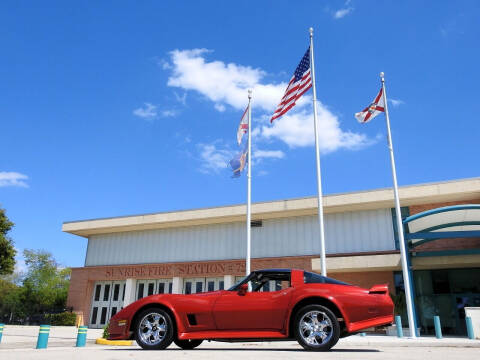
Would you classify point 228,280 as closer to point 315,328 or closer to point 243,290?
point 243,290

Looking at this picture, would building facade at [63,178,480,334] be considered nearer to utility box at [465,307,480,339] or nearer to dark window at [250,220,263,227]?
dark window at [250,220,263,227]

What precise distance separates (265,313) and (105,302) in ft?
88.0

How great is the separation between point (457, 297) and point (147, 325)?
19790 millimetres

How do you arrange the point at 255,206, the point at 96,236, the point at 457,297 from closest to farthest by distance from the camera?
the point at 457,297, the point at 255,206, the point at 96,236

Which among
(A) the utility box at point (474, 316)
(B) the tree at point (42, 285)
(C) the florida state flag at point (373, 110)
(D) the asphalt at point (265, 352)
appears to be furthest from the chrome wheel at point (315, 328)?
(B) the tree at point (42, 285)

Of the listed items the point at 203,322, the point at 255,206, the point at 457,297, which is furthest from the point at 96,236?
the point at 203,322

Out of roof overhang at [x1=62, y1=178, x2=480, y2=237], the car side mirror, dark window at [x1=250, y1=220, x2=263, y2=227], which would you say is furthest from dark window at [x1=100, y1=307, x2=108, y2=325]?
the car side mirror

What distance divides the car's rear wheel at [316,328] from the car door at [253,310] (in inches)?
11.6

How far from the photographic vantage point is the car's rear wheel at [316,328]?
6605mm

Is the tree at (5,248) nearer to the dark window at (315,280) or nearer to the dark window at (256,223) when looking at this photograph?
the dark window at (256,223)

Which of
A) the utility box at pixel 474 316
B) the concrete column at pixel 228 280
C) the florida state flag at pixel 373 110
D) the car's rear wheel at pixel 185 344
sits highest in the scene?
the florida state flag at pixel 373 110

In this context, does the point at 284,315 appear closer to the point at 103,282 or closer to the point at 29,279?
the point at 103,282

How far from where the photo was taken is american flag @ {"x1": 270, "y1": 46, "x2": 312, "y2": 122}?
16.9m

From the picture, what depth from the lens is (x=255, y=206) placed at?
86.6 ft
